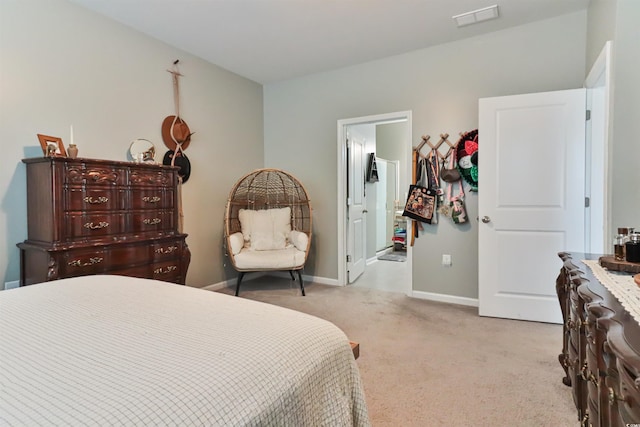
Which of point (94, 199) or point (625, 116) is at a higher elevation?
point (625, 116)

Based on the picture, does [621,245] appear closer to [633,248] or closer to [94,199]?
[633,248]

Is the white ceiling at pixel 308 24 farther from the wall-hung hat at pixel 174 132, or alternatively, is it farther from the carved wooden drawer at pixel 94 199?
the carved wooden drawer at pixel 94 199

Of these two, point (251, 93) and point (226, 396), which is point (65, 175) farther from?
point (251, 93)

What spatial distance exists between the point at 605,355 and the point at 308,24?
9.92 ft

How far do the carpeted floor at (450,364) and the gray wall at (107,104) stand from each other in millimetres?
1427

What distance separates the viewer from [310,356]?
881mm

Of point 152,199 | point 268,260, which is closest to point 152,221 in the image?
point 152,199

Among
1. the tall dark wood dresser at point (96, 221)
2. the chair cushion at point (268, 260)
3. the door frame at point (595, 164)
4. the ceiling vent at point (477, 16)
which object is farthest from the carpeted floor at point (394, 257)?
the tall dark wood dresser at point (96, 221)

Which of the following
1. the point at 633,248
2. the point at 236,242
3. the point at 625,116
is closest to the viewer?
the point at 633,248

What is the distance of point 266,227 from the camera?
4.03 meters

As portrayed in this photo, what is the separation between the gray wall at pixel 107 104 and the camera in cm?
236

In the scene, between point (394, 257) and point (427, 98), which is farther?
point (394, 257)

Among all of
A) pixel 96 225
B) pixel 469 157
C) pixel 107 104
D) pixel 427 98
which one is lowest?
pixel 96 225

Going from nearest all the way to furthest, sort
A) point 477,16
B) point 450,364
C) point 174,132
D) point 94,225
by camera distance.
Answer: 1. point 450,364
2. point 94,225
3. point 477,16
4. point 174,132
